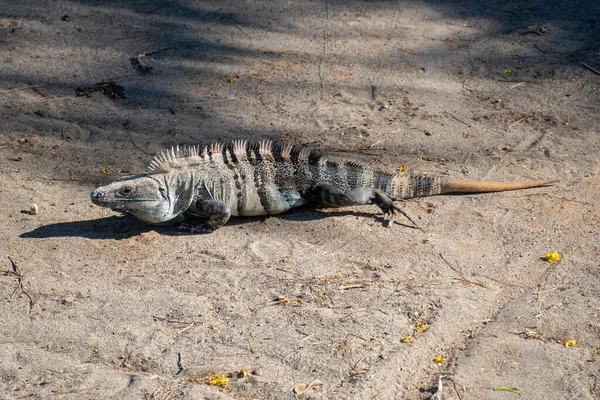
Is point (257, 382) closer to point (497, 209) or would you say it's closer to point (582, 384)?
point (582, 384)

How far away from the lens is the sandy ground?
421 cm

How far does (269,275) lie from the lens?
16.6ft

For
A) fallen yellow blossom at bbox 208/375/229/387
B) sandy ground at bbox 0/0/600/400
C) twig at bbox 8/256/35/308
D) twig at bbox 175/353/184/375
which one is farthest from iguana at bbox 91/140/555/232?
fallen yellow blossom at bbox 208/375/229/387

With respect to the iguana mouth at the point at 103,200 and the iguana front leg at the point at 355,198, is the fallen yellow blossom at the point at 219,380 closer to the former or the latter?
the iguana mouth at the point at 103,200

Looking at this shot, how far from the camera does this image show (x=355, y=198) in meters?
5.95

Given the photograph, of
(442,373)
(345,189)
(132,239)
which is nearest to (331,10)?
(345,189)

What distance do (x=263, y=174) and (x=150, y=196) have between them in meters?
0.99

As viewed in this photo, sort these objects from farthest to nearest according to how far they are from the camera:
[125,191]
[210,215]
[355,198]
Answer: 1. [355,198]
2. [210,215]
3. [125,191]

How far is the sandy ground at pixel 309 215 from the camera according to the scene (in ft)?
13.8

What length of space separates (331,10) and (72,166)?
15.1 feet

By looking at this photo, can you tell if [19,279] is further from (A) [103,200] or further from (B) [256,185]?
(B) [256,185]

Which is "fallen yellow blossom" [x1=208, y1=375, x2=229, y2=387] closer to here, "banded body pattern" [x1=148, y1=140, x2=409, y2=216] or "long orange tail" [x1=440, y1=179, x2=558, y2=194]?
"banded body pattern" [x1=148, y1=140, x2=409, y2=216]

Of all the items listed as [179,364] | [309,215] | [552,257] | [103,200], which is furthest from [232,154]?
[552,257]

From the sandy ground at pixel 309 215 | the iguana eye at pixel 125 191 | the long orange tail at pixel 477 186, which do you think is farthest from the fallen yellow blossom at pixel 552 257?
the iguana eye at pixel 125 191
